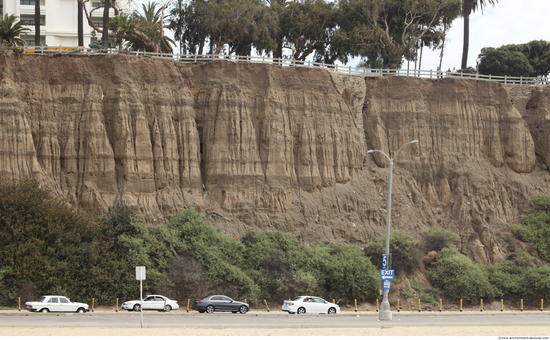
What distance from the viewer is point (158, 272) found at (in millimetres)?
36375

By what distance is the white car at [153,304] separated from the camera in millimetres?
33031

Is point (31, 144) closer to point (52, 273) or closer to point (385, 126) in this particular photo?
point (52, 273)

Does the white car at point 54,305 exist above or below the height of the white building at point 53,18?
below

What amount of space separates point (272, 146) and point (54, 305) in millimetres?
19267

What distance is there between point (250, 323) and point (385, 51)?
37.3 m

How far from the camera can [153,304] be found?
33156 mm

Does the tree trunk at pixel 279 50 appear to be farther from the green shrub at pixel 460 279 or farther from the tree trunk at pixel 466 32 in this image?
the green shrub at pixel 460 279

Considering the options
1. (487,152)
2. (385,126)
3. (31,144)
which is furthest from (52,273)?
(487,152)

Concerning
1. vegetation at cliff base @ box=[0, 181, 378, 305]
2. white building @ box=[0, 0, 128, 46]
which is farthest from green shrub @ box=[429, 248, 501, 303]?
white building @ box=[0, 0, 128, 46]

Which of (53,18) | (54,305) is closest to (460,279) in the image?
(54,305)

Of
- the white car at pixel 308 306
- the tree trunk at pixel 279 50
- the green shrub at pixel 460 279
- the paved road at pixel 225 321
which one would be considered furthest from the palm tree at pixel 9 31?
the green shrub at pixel 460 279

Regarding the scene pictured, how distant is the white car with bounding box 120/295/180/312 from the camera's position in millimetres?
33031

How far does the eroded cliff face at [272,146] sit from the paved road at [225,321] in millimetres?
11770

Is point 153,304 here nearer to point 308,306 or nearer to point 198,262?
point 198,262
